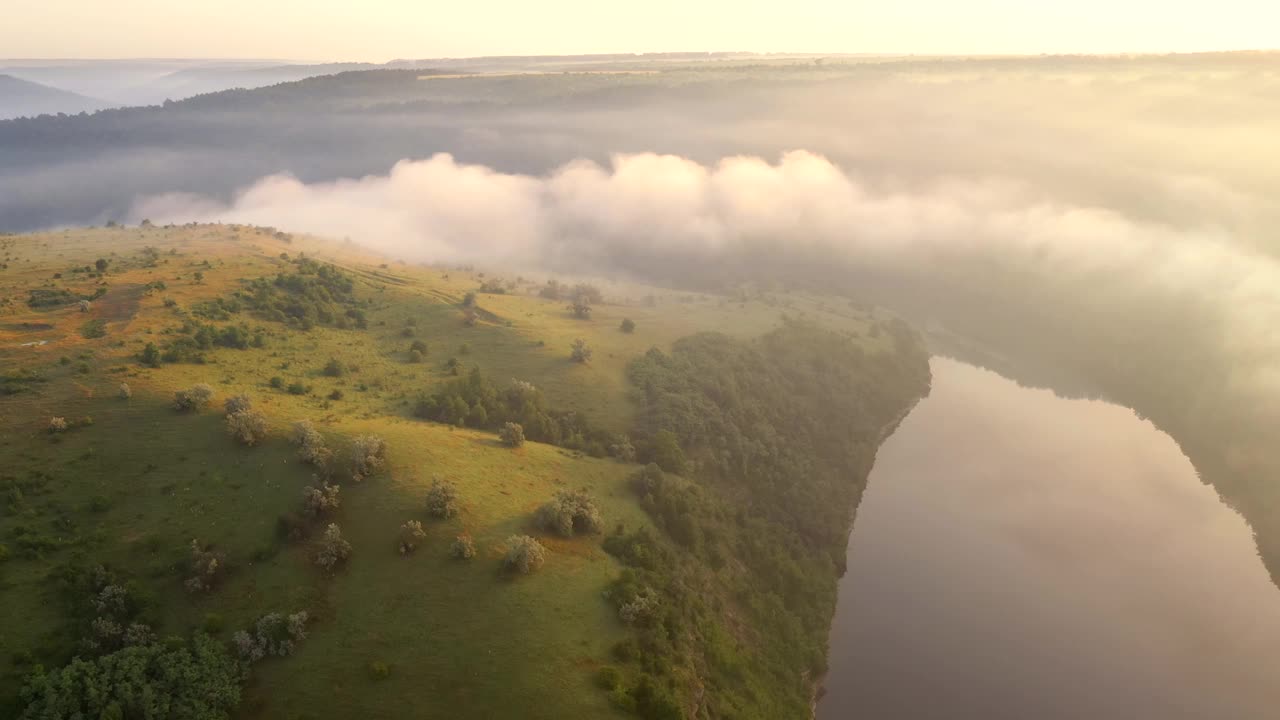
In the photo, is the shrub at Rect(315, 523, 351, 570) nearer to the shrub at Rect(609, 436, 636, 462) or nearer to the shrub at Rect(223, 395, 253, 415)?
the shrub at Rect(223, 395, 253, 415)

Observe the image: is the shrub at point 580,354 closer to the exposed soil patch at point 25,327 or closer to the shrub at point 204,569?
the shrub at point 204,569

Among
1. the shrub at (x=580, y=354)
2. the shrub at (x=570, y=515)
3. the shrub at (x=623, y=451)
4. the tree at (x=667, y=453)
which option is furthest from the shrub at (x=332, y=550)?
the shrub at (x=580, y=354)

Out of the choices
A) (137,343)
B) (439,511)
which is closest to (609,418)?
(439,511)

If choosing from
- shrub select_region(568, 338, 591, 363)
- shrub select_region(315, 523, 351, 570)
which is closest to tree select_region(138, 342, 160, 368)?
shrub select_region(315, 523, 351, 570)

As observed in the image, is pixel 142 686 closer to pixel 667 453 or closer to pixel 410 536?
pixel 410 536

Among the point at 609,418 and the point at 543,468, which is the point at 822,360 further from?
the point at 543,468

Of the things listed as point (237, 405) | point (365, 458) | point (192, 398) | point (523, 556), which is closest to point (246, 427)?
point (237, 405)
